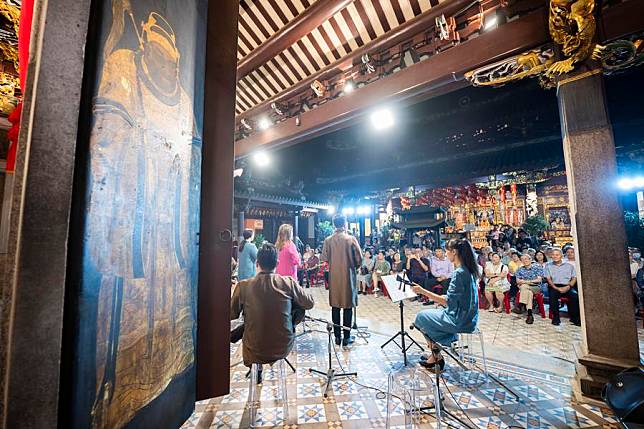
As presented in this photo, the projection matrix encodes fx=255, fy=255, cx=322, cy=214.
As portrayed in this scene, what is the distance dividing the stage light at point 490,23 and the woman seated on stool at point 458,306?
251 centimetres

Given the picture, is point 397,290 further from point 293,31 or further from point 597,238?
point 293,31

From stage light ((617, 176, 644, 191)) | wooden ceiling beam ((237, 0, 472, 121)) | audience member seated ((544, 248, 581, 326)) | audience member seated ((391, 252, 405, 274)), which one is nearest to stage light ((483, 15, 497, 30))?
wooden ceiling beam ((237, 0, 472, 121))

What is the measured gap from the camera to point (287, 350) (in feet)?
8.15

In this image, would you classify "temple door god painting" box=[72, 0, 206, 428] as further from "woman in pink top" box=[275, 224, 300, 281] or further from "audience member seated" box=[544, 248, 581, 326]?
"audience member seated" box=[544, 248, 581, 326]

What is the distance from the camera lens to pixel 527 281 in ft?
19.0

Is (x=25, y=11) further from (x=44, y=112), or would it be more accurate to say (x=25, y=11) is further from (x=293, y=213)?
(x=293, y=213)

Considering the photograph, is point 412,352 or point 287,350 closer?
point 287,350

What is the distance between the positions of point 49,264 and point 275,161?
12934 mm

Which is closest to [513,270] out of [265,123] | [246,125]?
[265,123]

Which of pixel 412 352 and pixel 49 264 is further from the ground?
pixel 49 264

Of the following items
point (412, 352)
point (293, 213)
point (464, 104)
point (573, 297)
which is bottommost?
point (412, 352)

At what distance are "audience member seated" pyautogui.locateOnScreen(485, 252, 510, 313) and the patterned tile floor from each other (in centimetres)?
175

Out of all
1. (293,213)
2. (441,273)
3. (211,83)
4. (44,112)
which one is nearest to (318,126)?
(211,83)

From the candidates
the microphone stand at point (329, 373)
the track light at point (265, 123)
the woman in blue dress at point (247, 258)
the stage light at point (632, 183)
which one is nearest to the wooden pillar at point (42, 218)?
the microphone stand at point (329, 373)
